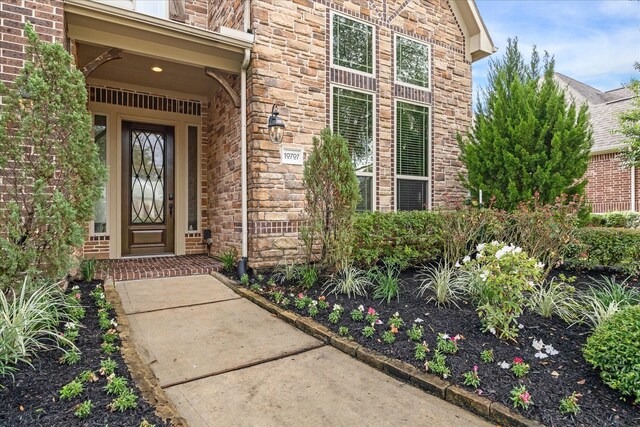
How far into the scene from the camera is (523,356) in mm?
2482

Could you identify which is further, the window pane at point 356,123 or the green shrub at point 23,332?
the window pane at point 356,123

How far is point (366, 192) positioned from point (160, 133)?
379 centimetres

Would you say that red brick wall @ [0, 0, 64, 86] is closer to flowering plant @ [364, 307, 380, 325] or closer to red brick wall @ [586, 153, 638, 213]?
flowering plant @ [364, 307, 380, 325]

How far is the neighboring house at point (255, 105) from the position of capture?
4977mm

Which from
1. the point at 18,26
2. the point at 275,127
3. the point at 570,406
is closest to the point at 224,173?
the point at 275,127

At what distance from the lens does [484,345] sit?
2650 millimetres

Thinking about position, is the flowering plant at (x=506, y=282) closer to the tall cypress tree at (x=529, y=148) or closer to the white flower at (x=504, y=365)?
the white flower at (x=504, y=365)

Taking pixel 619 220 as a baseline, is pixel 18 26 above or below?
above

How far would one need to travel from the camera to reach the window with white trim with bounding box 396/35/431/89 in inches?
255

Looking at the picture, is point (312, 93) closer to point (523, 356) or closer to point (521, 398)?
point (523, 356)

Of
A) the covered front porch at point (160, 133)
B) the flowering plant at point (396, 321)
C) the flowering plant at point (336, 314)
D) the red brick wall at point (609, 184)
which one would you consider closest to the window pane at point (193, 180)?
the covered front porch at point (160, 133)

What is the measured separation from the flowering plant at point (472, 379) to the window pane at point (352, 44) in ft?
16.4

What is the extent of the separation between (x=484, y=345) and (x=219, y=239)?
14.9 ft

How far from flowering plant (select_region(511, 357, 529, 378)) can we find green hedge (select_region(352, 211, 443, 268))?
106 inches
